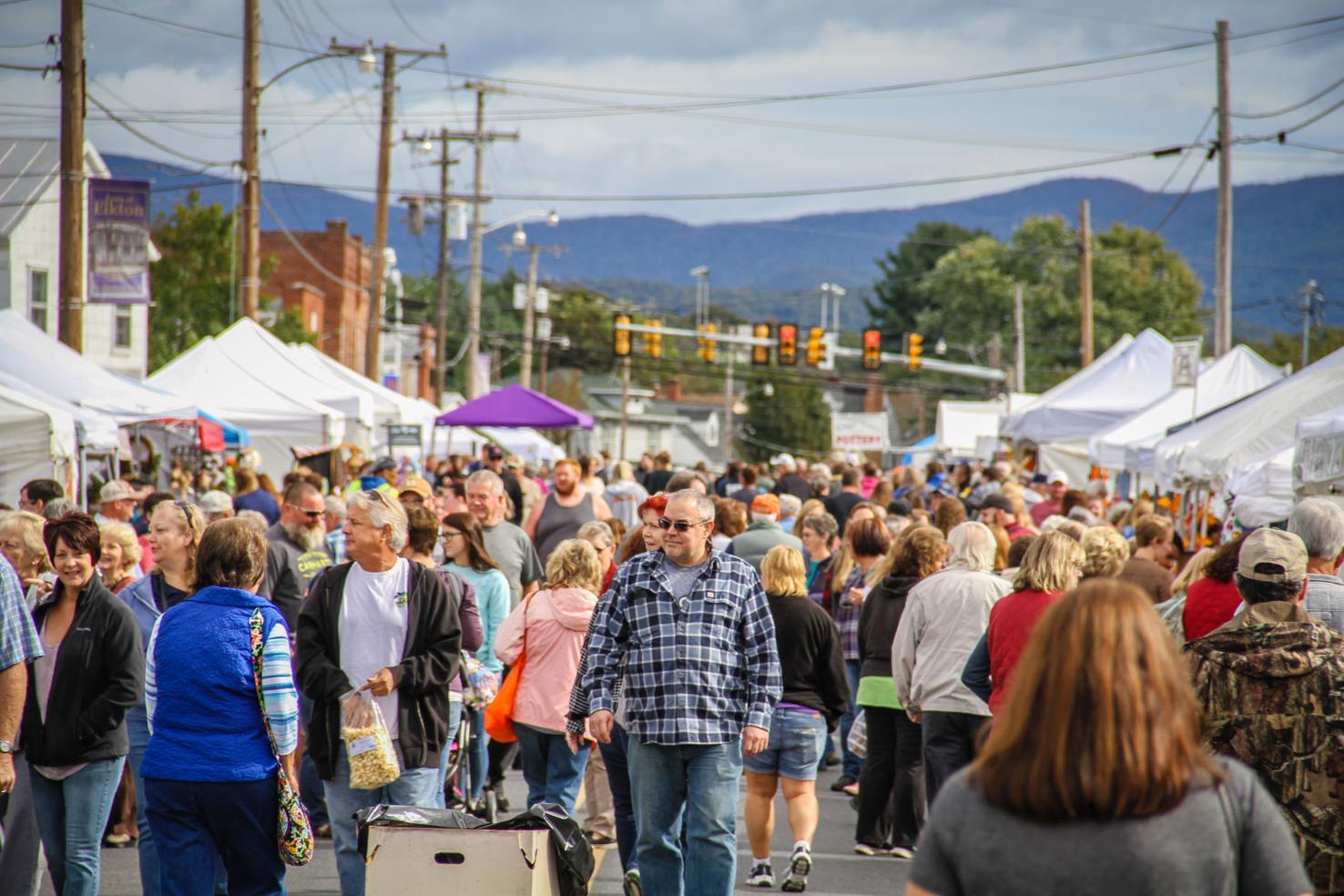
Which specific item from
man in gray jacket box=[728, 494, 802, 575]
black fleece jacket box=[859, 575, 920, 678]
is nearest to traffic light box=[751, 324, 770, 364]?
man in gray jacket box=[728, 494, 802, 575]

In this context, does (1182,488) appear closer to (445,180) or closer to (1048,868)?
(1048,868)

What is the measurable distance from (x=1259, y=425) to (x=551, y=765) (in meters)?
8.63

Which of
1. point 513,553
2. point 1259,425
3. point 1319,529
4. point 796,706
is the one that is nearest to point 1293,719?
point 1319,529

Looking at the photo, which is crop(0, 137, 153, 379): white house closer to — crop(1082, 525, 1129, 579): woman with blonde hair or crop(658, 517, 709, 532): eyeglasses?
crop(1082, 525, 1129, 579): woman with blonde hair

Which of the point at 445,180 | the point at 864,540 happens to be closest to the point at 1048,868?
the point at 864,540

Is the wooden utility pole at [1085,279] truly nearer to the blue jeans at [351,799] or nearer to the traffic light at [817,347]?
the traffic light at [817,347]

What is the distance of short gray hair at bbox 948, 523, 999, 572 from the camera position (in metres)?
7.97

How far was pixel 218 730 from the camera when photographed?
5.18 meters

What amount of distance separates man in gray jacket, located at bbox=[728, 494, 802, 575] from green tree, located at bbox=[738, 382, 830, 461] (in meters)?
95.0

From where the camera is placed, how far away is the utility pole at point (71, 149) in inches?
679

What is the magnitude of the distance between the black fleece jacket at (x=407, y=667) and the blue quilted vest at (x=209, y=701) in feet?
2.55

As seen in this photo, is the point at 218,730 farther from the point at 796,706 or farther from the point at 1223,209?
the point at 1223,209

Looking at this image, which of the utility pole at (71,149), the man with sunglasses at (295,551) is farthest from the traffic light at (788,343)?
the man with sunglasses at (295,551)

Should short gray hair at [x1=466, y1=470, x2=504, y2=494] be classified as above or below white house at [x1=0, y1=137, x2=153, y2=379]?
below
